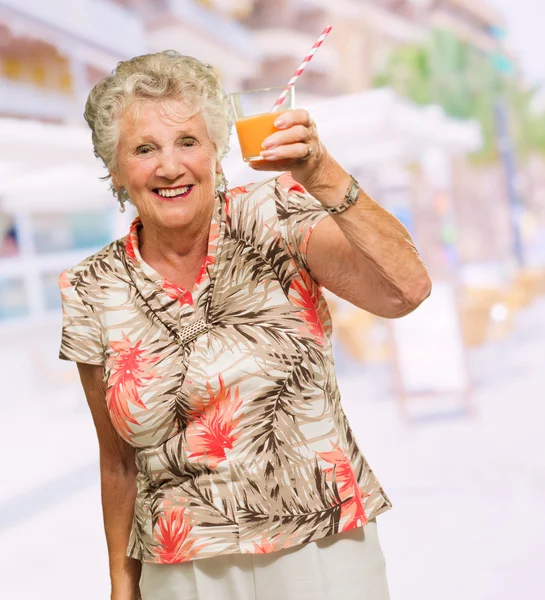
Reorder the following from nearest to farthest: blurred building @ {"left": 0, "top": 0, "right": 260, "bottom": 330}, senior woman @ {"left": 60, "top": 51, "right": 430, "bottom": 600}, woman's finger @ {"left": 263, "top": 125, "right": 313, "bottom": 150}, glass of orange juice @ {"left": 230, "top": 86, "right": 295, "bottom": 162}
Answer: woman's finger @ {"left": 263, "top": 125, "right": 313, "bottom": 150}, glass of orange juice @ {"left": 230, "top": 86, "right": 295, "bottom": 162}, senior woman @ {"left": 60, "top": 51, "right": 430, "bottom": 600}, blurred building @ {"left": 0, "top": 0, "right": 260, "bottom": 330}

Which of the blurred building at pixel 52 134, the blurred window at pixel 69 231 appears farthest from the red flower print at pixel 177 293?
the blurred window at pixel 69 231

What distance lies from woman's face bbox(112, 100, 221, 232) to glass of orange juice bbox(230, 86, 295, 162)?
108 millimetres

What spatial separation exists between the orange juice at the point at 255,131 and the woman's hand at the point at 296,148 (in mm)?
53

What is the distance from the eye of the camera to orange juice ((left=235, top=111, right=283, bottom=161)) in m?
1.28

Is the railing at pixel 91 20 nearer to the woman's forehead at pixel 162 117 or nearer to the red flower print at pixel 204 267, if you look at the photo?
the woman's forehead at pixel 162 117

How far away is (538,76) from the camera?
671 centimetres

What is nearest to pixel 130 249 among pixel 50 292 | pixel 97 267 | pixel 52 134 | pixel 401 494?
pixel 97 267

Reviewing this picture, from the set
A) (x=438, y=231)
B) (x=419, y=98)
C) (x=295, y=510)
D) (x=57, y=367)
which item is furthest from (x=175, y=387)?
(x=419, y=98)

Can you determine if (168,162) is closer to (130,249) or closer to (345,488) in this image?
(130,249)

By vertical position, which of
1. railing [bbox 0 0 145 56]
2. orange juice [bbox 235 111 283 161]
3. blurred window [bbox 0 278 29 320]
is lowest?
orange juice [bbox 235 111 283 161]

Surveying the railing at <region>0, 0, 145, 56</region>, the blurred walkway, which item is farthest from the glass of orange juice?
the railing at <region>0, 0, 145, 56</region>

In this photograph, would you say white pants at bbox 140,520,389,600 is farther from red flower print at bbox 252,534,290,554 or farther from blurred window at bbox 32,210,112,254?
blurred window at bbox 32,210,112,254

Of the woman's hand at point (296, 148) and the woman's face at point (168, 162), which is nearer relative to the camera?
the woman's hand at point (296, 148)

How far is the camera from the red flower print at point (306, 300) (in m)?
1.41
